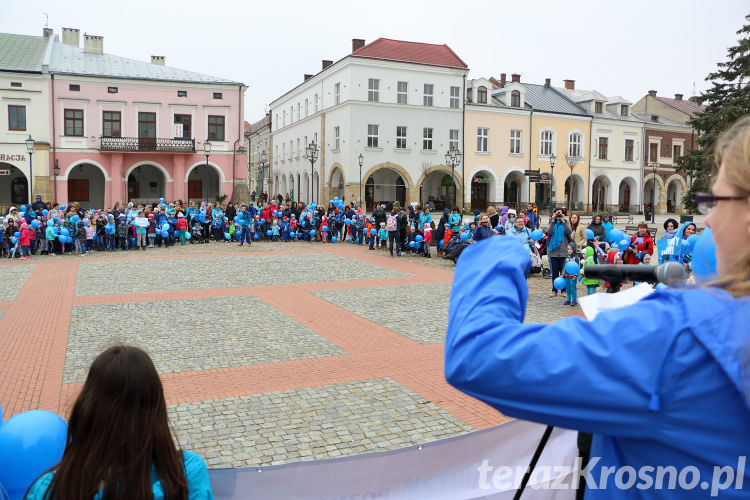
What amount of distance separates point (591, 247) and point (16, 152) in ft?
125

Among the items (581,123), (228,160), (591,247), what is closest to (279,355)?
(591,247)

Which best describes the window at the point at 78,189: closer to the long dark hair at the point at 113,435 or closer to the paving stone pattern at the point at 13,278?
the paving stone pattern at the point at 13,278

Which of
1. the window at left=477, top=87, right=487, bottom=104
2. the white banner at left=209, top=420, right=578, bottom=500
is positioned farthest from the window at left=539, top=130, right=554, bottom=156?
the white banner at left=209, top=420, right=578, bottom=500

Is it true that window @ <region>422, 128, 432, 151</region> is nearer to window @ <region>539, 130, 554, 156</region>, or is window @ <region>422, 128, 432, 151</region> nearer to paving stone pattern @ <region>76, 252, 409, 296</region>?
window @ <region>539, 130, 554, 156</region>

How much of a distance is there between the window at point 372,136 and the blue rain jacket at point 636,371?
141 ft

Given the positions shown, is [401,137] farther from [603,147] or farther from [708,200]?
[708,200]

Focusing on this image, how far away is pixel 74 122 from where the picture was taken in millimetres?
39094

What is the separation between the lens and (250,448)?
5258 millimetres

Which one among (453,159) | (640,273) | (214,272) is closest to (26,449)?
(640,273)

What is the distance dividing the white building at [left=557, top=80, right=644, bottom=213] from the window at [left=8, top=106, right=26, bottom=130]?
43.4 m

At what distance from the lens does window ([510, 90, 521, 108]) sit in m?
47.9

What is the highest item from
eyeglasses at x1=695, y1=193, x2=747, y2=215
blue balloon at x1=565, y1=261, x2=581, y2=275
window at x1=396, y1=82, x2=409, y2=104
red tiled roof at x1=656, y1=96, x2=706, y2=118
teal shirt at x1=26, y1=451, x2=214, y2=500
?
red tiled roof at x1=656, y1=96, x2=706, y2=118

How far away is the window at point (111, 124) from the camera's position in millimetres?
39844

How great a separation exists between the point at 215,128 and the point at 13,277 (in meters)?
27.9
